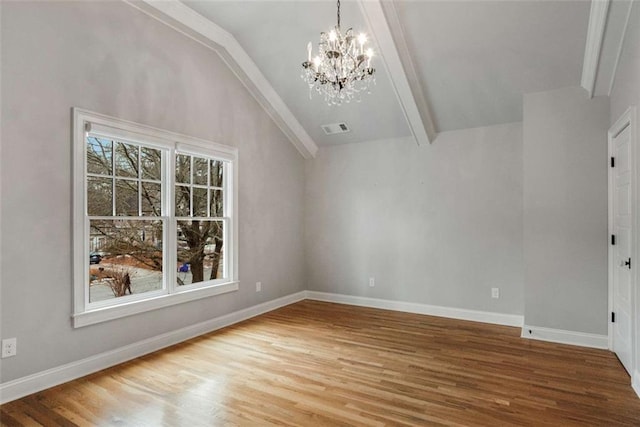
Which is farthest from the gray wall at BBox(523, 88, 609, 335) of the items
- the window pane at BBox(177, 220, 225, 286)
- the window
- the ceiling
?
the window pane at BBox(177, 220, 225, 286)

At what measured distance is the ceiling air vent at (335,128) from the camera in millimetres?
5238

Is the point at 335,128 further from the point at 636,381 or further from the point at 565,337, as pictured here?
the point at 636,381

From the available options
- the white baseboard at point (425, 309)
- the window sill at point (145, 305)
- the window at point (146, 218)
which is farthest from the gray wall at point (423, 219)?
the window sill at point (145, 305)

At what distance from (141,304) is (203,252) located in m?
1.03

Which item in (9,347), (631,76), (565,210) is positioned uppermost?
(631,76)

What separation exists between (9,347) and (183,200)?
1.99m

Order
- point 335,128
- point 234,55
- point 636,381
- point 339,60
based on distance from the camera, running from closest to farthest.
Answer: point 636,381
point 339,60
point 234,55
point 335,128

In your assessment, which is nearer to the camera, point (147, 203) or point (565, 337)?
point (147, 203)

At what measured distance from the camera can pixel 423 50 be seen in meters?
3.83

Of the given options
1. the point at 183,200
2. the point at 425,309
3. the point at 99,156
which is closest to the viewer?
the point at 99,156

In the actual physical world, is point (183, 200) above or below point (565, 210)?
above

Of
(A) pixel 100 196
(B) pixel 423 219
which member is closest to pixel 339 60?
(A) pixel 100 196

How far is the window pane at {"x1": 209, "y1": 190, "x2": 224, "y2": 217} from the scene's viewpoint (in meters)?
4.43

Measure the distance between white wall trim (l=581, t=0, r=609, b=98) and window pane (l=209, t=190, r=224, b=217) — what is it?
419cm
